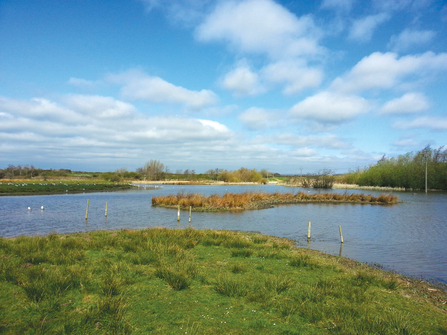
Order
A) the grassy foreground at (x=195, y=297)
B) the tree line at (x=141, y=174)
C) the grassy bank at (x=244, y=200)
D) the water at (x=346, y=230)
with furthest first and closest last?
the tree line at (x=141, y=174)
the grassy bank at (x=244, y=200)
the water at (x=346, y=230)
the grassy foreground at (x=195, y=297)

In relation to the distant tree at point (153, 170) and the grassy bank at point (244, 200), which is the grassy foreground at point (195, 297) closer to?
the grassy bank at point (244, 200)

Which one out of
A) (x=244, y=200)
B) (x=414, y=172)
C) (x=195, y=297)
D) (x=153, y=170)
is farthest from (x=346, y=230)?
(x=153, y=170)

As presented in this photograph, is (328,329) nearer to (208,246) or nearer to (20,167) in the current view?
(208,246)

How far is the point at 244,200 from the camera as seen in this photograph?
132ft

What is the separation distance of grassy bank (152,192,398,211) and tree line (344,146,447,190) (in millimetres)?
29947

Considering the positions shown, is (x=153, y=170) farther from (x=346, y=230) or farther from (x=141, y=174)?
(x=346, y=230)

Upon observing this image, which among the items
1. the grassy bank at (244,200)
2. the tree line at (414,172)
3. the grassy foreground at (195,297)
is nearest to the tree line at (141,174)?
the tree line at (414,172)

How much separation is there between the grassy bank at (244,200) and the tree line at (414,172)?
29.9 meters

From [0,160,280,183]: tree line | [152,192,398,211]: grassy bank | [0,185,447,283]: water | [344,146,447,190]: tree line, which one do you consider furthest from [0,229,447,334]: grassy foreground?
[0,160,280,183]: tree line

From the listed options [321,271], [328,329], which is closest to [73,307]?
[328,329]

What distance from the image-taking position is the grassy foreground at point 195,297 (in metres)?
5.45

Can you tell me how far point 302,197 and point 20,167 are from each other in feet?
431

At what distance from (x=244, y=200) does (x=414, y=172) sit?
201ft

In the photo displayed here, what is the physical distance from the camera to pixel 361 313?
20.1 ft
